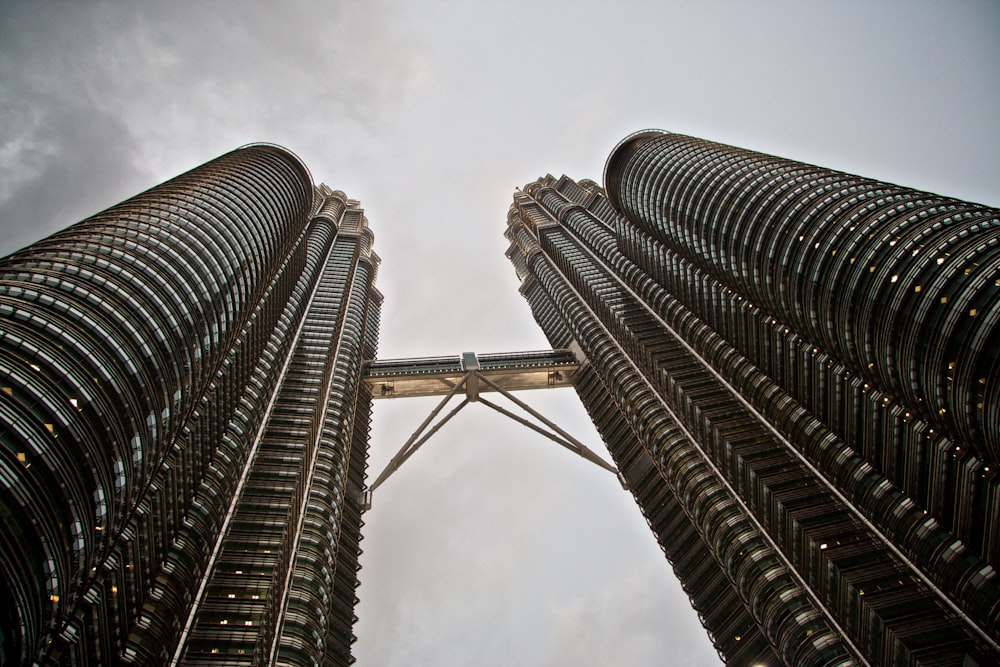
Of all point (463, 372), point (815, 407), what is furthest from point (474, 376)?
point (815, 407)

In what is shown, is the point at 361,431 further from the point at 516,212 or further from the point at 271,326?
the point at 516,212

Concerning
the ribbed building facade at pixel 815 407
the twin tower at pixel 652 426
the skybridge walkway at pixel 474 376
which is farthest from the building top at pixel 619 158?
the skybridge walkway at pixel 474 376

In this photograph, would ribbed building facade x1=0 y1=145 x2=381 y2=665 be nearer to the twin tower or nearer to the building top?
the twin tower

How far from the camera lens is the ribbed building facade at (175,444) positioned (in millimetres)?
31797

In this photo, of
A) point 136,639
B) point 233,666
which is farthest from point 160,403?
point 233,666

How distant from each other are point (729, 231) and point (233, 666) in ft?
204

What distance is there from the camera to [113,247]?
4766 cm

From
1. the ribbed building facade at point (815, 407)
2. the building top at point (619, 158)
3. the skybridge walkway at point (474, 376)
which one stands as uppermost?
the building top at point (619, 158)

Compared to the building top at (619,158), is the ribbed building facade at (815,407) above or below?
below

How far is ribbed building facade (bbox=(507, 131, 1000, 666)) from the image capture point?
4388 cm

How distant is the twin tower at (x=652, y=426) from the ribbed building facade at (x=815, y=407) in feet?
0.89

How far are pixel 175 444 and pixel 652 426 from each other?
55883mm

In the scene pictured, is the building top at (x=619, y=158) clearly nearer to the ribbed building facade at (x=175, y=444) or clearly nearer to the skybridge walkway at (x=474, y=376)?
the skybridge walkway at (x=474, y=376)

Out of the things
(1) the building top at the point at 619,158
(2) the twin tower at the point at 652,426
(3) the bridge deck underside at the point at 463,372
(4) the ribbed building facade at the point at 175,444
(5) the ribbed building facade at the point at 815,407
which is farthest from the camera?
(3) the bridge deck underside at the point at 463,372
